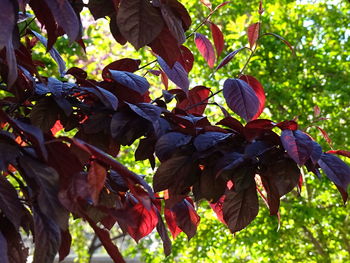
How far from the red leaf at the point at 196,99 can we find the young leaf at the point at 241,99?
146 mm

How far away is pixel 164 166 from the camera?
77 centimetres

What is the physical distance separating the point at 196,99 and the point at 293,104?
363cm

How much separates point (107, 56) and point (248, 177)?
556 cm

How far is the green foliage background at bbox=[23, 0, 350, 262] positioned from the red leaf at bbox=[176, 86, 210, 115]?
10.5 feet

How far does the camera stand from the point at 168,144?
76cm

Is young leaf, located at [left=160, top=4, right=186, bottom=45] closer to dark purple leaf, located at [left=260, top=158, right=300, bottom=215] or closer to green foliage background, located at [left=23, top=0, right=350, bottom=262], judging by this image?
dark purple leaf, located at [left=260, top=158, right=300, bottom=215]

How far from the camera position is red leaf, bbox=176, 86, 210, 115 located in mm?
1047

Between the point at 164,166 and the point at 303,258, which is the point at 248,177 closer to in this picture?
the point at 164,166

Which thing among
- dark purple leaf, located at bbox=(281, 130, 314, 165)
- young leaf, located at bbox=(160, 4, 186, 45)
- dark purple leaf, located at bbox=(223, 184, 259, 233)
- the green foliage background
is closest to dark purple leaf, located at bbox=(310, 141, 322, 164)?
dark purple leaf, located at bbox=(281, 130, 314, 165)

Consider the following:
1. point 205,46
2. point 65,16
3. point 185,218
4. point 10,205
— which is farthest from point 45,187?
point 205,46

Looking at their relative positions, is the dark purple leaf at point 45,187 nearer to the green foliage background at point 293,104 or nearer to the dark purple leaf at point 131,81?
the dark purple leaf at point 131,81

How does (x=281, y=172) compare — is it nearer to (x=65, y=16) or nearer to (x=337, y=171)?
(x=337, y=171)

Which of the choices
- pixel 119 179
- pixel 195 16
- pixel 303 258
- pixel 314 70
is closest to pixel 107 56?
pixel 195 16

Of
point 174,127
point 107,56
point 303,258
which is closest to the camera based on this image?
point 174,127
